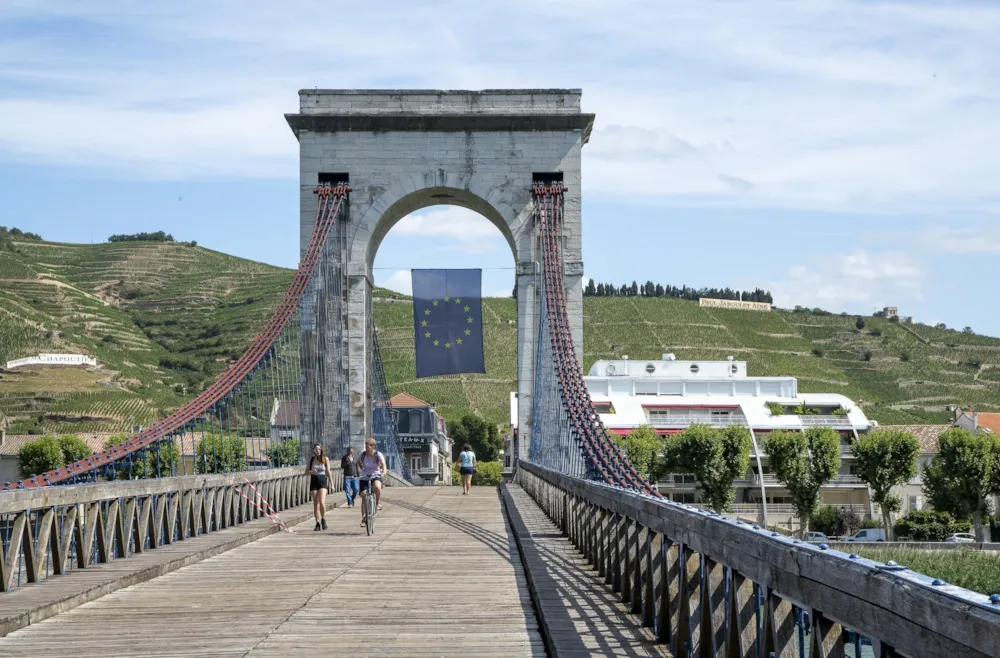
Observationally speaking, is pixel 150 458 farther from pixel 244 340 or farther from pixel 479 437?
pixel 244 340

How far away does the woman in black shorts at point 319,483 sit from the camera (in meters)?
16.2

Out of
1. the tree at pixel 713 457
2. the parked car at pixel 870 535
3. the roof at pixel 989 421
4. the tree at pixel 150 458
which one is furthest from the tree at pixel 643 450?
the tree at pixel 150 458

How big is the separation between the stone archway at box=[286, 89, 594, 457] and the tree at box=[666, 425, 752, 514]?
24.2 metres

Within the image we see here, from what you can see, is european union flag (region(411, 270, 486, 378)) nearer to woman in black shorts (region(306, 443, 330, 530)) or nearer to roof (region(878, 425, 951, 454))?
woman in black shorts (region(306, 443, 330, 530))

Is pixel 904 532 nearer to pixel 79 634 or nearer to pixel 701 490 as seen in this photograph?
pixel 701 490

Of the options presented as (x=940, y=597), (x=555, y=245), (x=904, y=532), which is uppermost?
(x=555, y=245)

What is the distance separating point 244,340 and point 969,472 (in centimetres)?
6813

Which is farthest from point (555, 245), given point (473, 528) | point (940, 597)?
point (940, 597)

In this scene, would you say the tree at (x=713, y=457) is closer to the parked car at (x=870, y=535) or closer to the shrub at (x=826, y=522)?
the shrub at (x=826, y=522)

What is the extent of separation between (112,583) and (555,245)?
20961mm

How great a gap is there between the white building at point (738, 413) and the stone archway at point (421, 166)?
2993 cm

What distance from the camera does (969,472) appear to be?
1960 inches

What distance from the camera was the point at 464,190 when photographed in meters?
30.3

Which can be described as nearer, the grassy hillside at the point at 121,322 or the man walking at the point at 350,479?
the man walking at the point at 350,479
